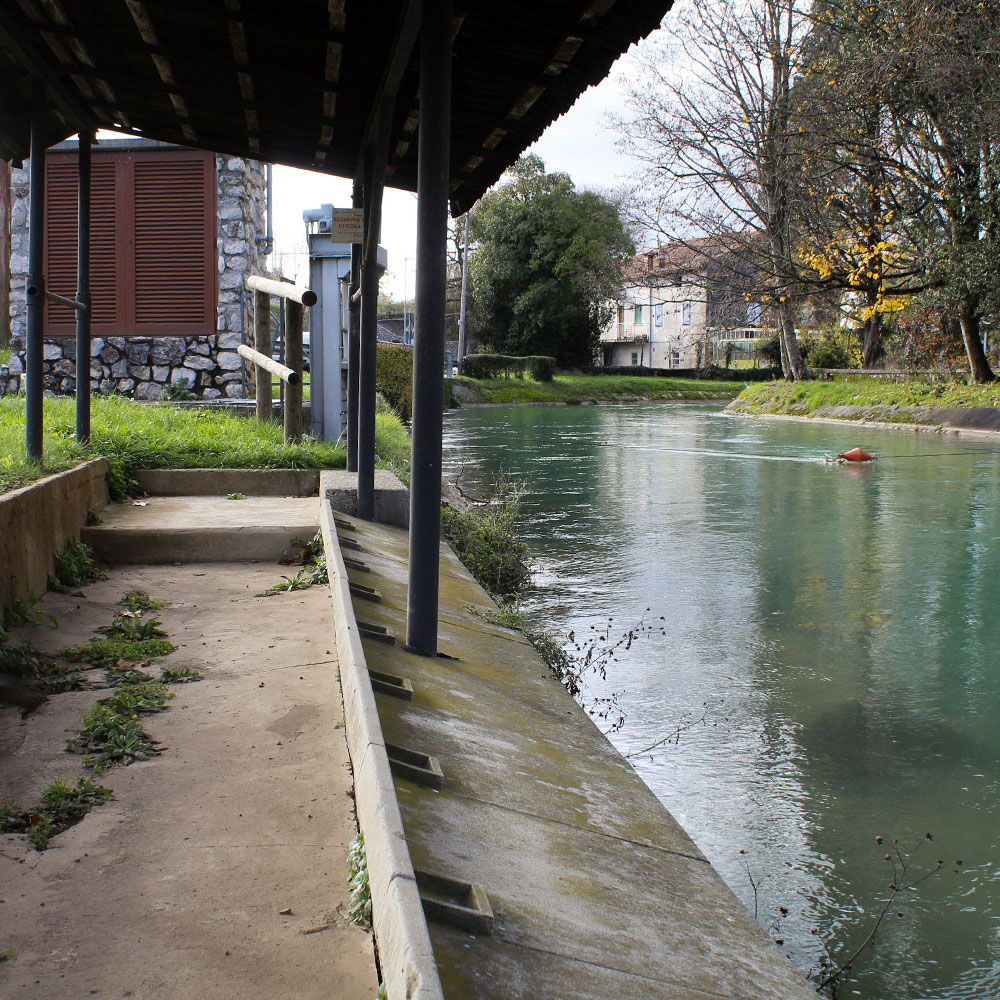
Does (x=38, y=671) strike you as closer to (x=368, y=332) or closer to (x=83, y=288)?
(x=368, y=332)

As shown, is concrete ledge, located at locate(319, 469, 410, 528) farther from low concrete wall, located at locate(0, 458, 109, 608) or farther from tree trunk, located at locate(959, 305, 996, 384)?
tree trunk, located at locate(959, 305, 996, 384)

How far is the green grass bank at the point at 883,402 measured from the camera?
2275cm

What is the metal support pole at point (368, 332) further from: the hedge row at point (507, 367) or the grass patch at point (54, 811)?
the hedge row at point (507, 367)

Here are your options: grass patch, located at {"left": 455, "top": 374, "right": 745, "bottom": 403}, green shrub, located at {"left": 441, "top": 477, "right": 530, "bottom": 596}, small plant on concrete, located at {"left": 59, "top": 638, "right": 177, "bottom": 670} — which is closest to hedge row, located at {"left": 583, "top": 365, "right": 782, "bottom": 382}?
grass patch, located at {"left": 455, "top": 374, "right": 745, "bottom": 403}

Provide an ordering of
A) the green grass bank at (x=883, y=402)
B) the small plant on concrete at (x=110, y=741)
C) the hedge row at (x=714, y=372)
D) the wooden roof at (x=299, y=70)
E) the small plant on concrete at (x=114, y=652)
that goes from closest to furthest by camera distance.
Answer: the small plant on concrete at (x=110, y=741)
the small plant on concrete at (x=114, y=652)
the wooden roof at (x=299, y=70)
the green grass bank at (x=883, y=402)
the hedge row at (x=714, y=372)

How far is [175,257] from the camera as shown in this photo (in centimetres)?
1434

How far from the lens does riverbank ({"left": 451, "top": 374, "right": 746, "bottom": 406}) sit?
4128 centimetres

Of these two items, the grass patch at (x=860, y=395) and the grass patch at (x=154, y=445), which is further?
the grass patch at (x=860, y=395)

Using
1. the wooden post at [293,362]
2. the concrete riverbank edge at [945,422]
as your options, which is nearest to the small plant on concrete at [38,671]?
the wooden post at [293,362]

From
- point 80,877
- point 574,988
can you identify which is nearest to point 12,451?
point 80,877

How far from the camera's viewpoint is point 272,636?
4.36 metres

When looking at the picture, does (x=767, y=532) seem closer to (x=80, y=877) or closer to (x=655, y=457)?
(x=655, y=457)

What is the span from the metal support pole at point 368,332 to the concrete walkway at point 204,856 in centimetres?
239

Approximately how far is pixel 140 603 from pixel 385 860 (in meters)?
3.24
